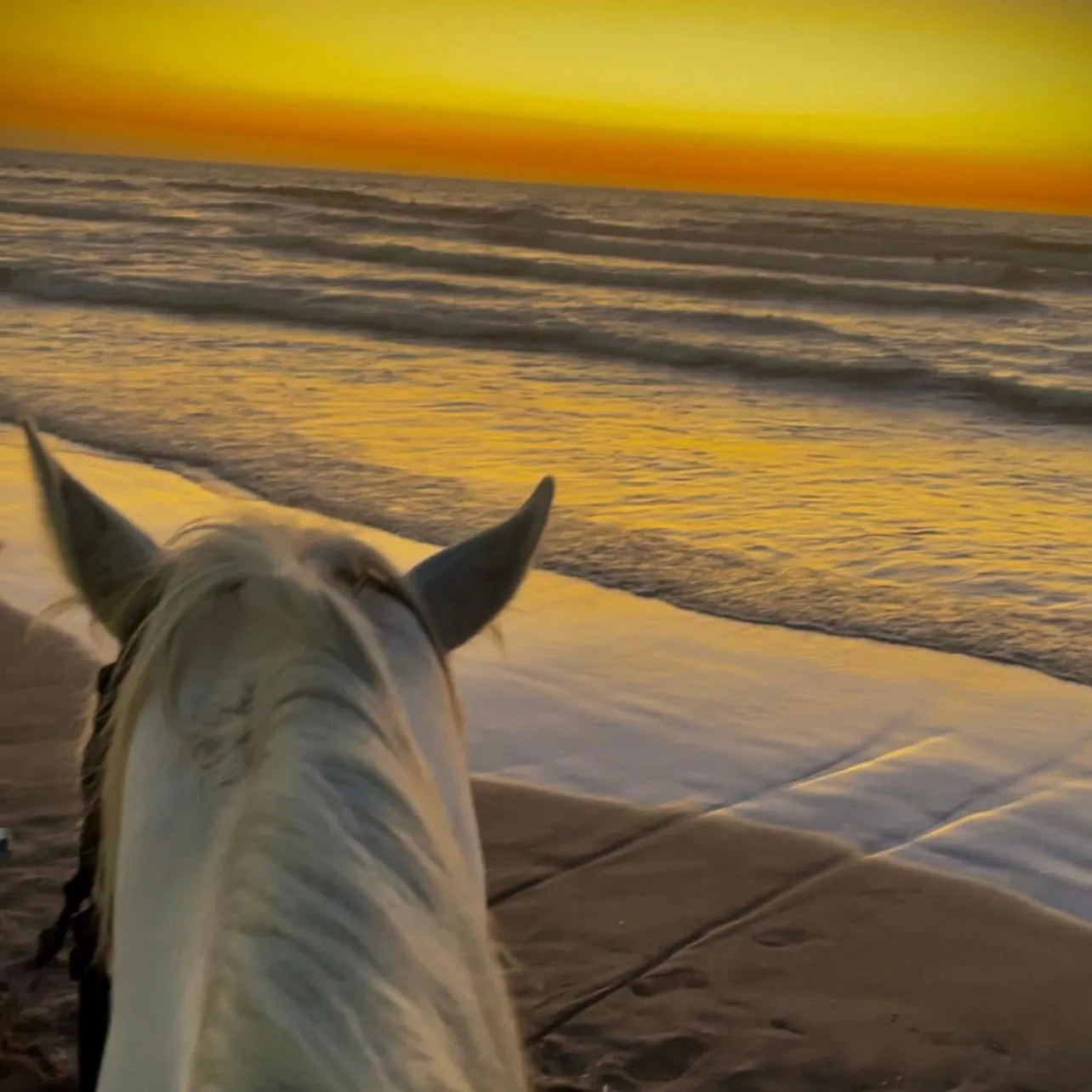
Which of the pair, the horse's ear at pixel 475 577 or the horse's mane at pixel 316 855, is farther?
the horse's ear at pixel 475 577

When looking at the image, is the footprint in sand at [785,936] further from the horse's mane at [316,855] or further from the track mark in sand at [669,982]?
the horse's mane at [316,855]

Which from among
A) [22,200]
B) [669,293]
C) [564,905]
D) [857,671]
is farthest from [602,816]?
[22,200]

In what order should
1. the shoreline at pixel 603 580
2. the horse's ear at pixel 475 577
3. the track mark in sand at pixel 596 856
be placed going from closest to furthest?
the horse's ear at pixel 475 577 < the track mark in sand at pixel 596 856 < the shoreline at pixel 603 580

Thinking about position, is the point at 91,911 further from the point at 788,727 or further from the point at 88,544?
the point at 788,727

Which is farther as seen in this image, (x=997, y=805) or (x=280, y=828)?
(x=997, y=805)

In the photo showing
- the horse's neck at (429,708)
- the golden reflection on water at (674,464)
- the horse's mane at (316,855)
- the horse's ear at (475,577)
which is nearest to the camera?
the horse's mane at (316,855)

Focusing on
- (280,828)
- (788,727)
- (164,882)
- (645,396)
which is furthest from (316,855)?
(645,396)

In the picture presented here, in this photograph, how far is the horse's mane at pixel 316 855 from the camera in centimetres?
66

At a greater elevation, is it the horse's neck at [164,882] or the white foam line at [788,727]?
the horse's neck at [164,882]

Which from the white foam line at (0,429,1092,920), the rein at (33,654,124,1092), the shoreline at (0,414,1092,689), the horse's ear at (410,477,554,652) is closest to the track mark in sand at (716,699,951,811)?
the white foam line at (0,429,1092,920)

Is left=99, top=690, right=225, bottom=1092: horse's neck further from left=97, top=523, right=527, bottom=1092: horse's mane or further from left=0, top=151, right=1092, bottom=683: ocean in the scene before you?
left=0, top=151, right=1092, bottom=683: ocean

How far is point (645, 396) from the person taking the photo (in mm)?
8906

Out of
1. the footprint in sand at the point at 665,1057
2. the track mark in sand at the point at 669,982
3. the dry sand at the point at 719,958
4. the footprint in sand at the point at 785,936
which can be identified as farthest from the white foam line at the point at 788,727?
the footprint in sand at the point at 665,1057

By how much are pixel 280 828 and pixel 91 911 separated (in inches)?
21.0
